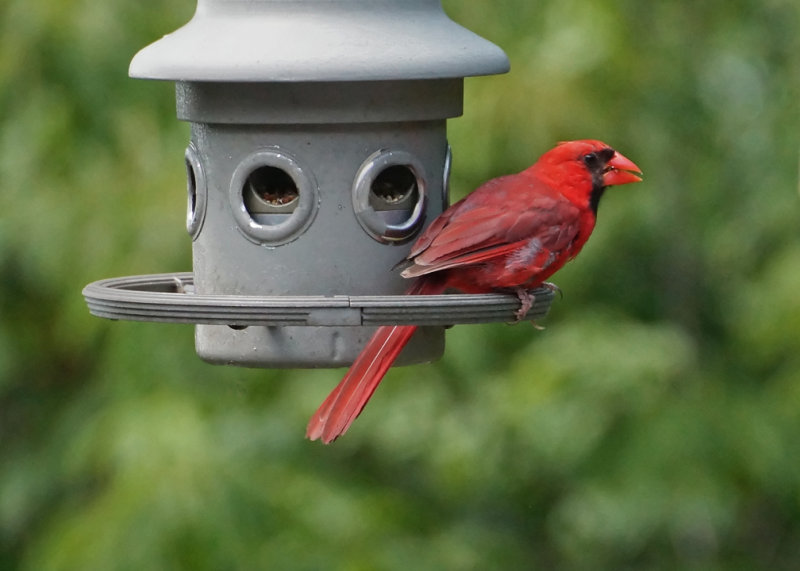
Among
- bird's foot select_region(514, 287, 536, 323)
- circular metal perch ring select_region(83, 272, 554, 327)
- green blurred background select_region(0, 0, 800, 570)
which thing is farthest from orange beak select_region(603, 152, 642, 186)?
green blurred background select_region(0, 0, 800, 570)

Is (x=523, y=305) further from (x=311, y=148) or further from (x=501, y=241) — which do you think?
(x=311, y=148)

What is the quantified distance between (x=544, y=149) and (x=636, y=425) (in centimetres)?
137

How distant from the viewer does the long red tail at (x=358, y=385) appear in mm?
3986

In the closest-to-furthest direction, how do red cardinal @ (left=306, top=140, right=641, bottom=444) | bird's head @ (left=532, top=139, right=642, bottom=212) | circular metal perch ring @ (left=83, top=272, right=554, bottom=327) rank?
circular metal perch ring @ (left=83, top=272, right=554, bottom=327)
red cardinal @ (left=306, top=140, right=641, bottom=444)
bird's head @ (left=532, top=139, right=642, bottom=212)

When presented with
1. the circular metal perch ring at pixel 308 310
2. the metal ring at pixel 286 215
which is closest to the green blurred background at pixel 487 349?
the metal ring at pixel 286 215

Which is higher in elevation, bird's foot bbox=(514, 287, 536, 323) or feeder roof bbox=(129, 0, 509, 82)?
feeder roof bbox=(129, 0, 509, 82)

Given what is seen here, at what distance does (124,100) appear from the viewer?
23.6ft

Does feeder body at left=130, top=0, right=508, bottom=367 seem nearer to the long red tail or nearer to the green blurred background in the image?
the long red tail

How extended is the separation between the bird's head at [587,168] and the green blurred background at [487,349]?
1.84 m

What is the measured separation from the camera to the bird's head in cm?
484

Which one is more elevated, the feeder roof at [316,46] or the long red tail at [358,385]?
the feeder roof at [316,46]

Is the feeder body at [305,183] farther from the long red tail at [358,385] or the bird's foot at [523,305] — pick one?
the bird's foot at [523,305]

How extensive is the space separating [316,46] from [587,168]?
126 centimetres

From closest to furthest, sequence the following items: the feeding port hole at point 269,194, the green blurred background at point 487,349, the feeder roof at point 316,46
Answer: the feeder roof at point 316,46
the feeding port hole at point 269,194
the green blurred background at point 487,349
